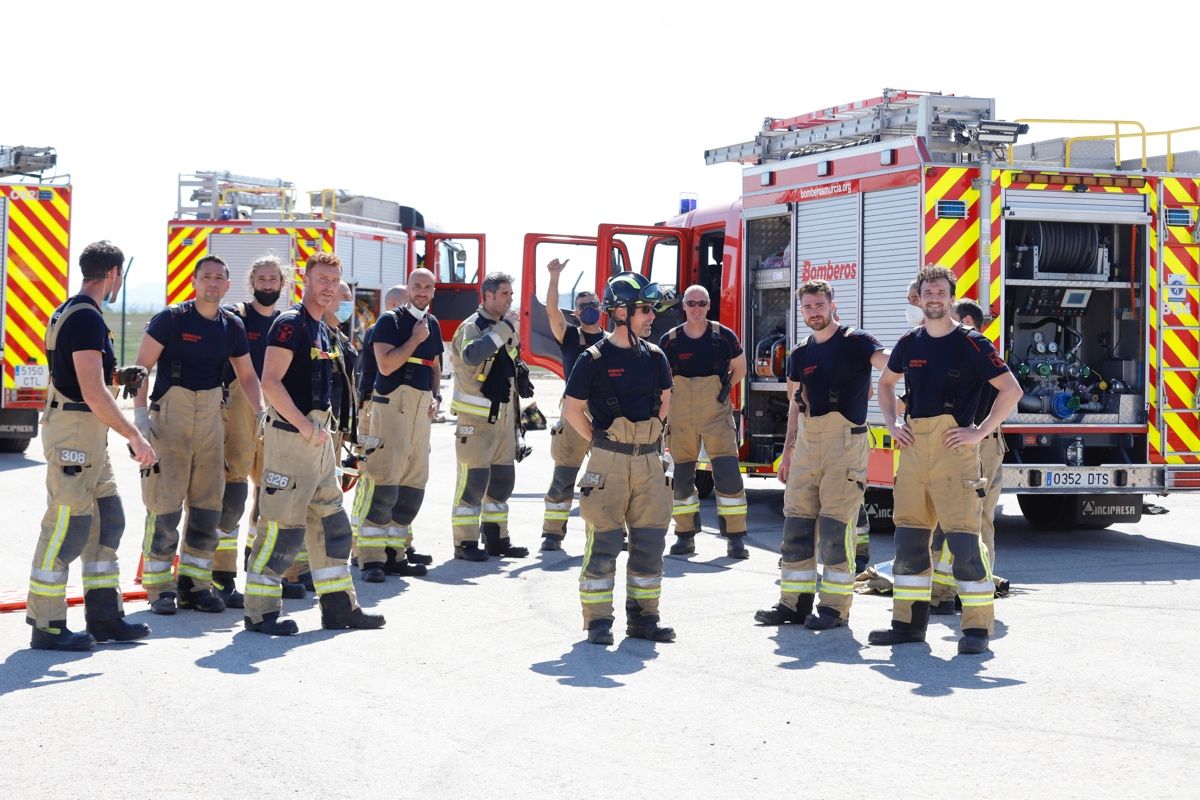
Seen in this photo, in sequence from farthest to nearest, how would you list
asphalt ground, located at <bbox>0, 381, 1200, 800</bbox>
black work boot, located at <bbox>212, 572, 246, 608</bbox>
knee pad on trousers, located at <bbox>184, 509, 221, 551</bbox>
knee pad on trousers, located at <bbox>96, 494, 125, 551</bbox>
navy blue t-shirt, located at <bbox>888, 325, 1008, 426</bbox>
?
black work boot, located at <bbox>212, 572, 246, 608</bbox> < knee pad on trousers, located at <bbox>184, 509, 221, 551</bbox> < navy blue t-shirt, located at <bbox>888, 325, 1008, 426</bbox> < knee pad on trousers, located at <bbox>96, 494, 125, 551</bbox> < asphalt ground, located at <bbox>0, 381, 1200, 800</bbox>

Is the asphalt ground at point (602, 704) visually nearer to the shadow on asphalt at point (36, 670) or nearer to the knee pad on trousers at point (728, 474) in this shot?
the shadow on asphalt at point (36, 670)

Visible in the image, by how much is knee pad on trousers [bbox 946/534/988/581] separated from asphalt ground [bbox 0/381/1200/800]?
15.2 inches

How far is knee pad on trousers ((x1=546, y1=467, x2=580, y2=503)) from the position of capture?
10414 mm

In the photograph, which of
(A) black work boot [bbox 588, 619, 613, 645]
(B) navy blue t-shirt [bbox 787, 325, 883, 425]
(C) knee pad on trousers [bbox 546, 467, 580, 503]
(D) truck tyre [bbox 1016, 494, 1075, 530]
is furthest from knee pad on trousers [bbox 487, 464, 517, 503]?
(D) truck tyre [bbox 1016, 494, 1075, 530]

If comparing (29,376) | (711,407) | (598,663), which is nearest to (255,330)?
(598,663)

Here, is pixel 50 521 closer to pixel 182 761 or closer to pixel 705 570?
pixel 182 761

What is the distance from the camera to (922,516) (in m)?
7.20

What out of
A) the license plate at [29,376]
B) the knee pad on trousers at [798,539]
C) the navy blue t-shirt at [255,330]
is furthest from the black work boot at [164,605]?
the license plate at [29,376]

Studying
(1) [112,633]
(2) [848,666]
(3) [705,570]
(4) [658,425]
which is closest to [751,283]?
(3) [705,570]

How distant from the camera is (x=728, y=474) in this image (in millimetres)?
10117

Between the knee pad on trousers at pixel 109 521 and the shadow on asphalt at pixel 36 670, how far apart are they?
508mm

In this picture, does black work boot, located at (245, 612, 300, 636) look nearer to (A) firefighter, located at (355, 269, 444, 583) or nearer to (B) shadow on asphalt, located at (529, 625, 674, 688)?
(B) shadow on asphalt, located at (529, 625, 674, 688)

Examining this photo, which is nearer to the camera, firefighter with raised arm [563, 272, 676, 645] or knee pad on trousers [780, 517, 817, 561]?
firefighter with raised arm [563, 272, 676, 645]

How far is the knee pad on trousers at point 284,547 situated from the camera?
23.5ft
